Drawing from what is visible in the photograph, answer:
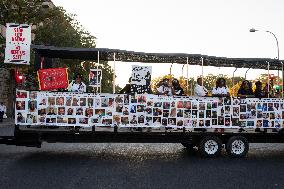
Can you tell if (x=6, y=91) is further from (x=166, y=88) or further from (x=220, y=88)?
(x=220, y=88)

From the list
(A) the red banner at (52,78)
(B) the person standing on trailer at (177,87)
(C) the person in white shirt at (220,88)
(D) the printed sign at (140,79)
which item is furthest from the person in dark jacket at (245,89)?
(A) the red banner at (52,78)

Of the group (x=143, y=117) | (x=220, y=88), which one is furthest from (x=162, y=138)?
(x=220, y=88)

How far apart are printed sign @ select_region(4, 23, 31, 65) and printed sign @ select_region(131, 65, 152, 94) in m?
3.36

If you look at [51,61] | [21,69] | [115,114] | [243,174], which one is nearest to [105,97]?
[115,114]

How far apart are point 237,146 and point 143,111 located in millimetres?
3079

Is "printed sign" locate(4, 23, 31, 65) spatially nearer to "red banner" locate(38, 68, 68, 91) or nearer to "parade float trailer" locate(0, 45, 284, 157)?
"parade float trailer" locate(0, 45, 284, 157)

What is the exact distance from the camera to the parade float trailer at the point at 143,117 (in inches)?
448

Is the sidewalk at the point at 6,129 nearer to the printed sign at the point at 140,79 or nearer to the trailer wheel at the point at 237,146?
the printed sign at the point at 140,79

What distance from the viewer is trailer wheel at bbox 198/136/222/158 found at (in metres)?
12.2

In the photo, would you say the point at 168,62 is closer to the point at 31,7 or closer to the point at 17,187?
the point at 17,187

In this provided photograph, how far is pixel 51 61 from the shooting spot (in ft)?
43.5

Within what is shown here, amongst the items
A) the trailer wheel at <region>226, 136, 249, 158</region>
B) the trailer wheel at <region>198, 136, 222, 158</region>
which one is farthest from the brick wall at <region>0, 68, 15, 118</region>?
the trailer wheel at <region>226, 136, 249, 158</region>

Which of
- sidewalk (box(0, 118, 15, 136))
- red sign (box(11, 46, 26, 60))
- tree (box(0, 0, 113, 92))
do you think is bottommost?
sidewalk (box(0, 118, 15, 136))

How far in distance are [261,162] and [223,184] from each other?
3.67 meters
